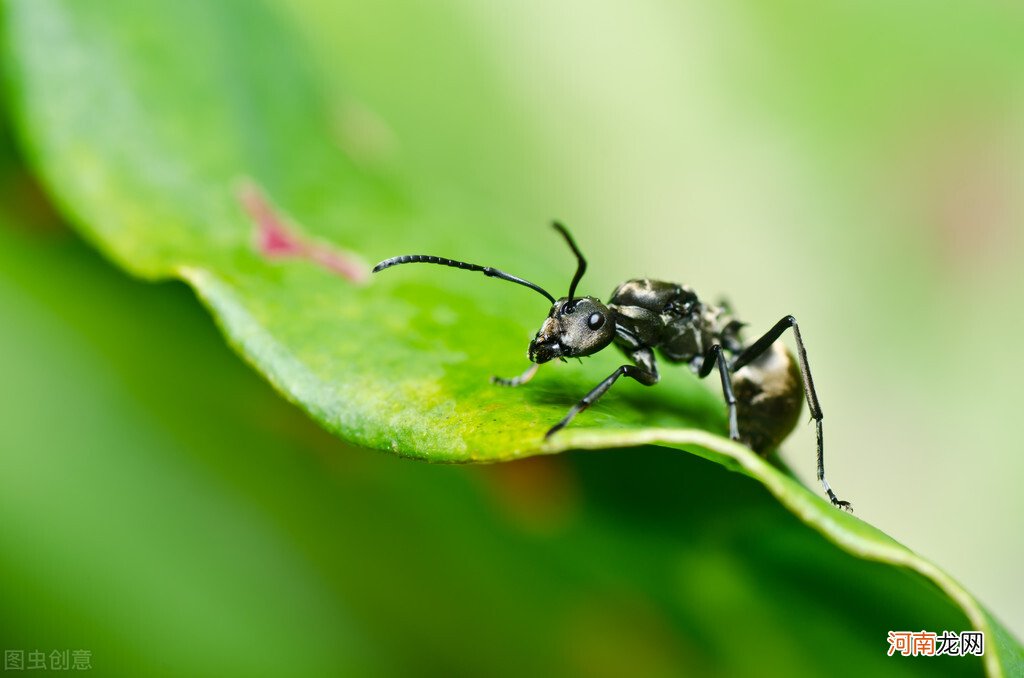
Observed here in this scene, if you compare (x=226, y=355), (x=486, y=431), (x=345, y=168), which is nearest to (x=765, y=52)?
(x=345, y=168)

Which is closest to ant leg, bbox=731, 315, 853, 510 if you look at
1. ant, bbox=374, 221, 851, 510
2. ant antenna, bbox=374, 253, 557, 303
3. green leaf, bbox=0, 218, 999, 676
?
ant, bbox=374, 221, 851, 510

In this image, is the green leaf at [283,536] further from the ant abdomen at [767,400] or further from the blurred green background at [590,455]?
the ant abdomen at [767,400]

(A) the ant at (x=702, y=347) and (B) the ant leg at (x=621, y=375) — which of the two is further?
(A) the ant at (x=702, y=347)

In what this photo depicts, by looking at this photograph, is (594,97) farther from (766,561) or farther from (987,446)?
(766,561)

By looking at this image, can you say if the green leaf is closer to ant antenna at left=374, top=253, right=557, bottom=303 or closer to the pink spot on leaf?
the pink spot on leaf

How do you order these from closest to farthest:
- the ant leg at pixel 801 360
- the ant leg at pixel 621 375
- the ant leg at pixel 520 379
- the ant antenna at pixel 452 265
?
the ant leg at pixel 621 375 → the ant leg at pixel 520 379 → the ant antenna at pixel 452 265 → the ant leg at pixel 801 360

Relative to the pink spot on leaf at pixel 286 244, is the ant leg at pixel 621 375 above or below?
below

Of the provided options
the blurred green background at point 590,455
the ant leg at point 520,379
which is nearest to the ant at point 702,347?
the ant leg at point 520,379
